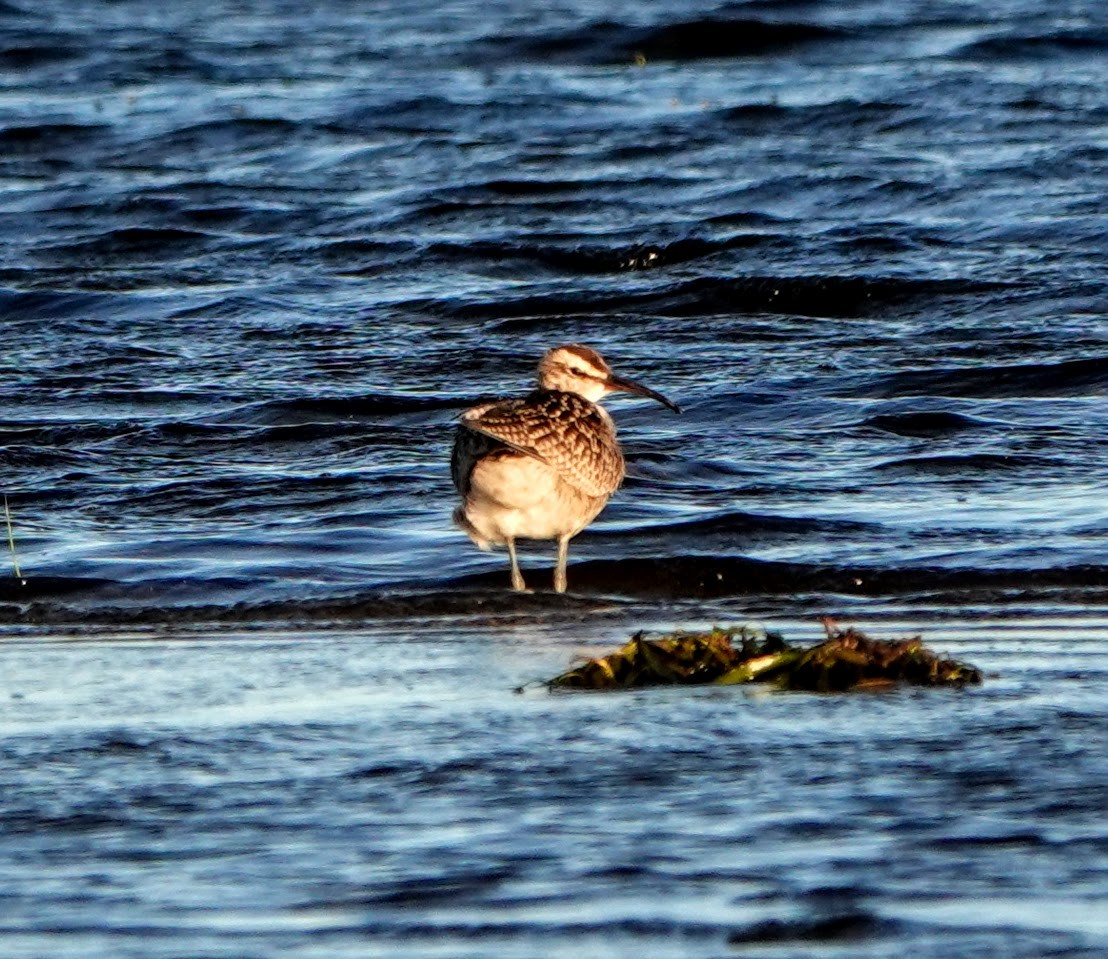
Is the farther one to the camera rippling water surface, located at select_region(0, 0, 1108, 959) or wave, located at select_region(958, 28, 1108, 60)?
wave, located at select_region(958, 28, 1108, 60)

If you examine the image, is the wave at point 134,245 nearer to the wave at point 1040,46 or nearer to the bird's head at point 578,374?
the bird's head at point 578,374

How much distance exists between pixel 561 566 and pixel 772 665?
264 centimetres

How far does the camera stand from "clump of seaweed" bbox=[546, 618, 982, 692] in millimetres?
5523

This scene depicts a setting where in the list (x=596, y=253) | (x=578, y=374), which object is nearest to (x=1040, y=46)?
(x=596, y=253)

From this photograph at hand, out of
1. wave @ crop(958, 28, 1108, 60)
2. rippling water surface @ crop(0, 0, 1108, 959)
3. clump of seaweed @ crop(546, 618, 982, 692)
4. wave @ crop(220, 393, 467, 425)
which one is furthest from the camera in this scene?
wave @ crop(958, 28, 1108, 60)

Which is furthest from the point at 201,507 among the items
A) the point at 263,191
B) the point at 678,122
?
the point at 678,122

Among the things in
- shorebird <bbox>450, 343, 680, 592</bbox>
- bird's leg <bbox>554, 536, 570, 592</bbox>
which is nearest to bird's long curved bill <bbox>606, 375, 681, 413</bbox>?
shorebird <bbox>450, 343, 680, 592</bbox>

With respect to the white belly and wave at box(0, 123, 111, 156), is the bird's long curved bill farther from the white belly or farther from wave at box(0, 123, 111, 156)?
wave at box(0, 123, 111, 156)

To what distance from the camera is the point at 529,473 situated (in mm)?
8086

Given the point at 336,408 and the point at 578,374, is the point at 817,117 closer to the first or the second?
the point at 336,408

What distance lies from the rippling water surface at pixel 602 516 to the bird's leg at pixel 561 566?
23cm

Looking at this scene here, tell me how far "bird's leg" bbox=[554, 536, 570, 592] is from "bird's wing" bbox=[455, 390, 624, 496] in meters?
0.19

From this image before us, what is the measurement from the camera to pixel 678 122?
19500 millimetres

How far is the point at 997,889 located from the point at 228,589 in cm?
436
